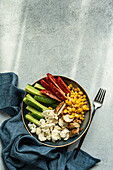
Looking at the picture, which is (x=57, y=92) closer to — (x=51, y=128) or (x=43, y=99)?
(x=43, y=99)

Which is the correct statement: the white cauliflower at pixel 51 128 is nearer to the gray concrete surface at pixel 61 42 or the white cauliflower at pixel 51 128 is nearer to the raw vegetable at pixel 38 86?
the raw vegetable at pixel 38 86

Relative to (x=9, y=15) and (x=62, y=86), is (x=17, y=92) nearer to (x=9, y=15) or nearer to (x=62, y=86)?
(x=62, y=86)

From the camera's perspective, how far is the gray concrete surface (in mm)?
2771

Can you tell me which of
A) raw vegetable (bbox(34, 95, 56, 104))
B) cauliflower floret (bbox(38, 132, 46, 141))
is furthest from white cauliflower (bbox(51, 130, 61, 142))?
raw vegetable (bbox(34, 95, 56, 104))

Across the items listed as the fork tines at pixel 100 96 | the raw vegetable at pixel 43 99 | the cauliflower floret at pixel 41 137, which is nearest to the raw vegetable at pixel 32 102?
the raw vegetable at pixel 43 99

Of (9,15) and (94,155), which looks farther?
(9,15)

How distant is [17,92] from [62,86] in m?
0.57

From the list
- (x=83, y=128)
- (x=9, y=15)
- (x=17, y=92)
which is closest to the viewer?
(x=83, y=128)

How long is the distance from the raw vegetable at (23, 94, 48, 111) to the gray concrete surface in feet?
0.98

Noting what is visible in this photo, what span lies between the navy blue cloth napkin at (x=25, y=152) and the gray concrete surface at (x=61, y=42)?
0.17 metres

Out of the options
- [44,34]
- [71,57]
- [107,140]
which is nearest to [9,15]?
[44,34]

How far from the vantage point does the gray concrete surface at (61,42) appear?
277cm

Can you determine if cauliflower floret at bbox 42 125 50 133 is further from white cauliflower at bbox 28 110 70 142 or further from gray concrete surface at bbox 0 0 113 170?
gray concrete surface at bbox 0 0 113 170

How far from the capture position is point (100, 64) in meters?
2.78
